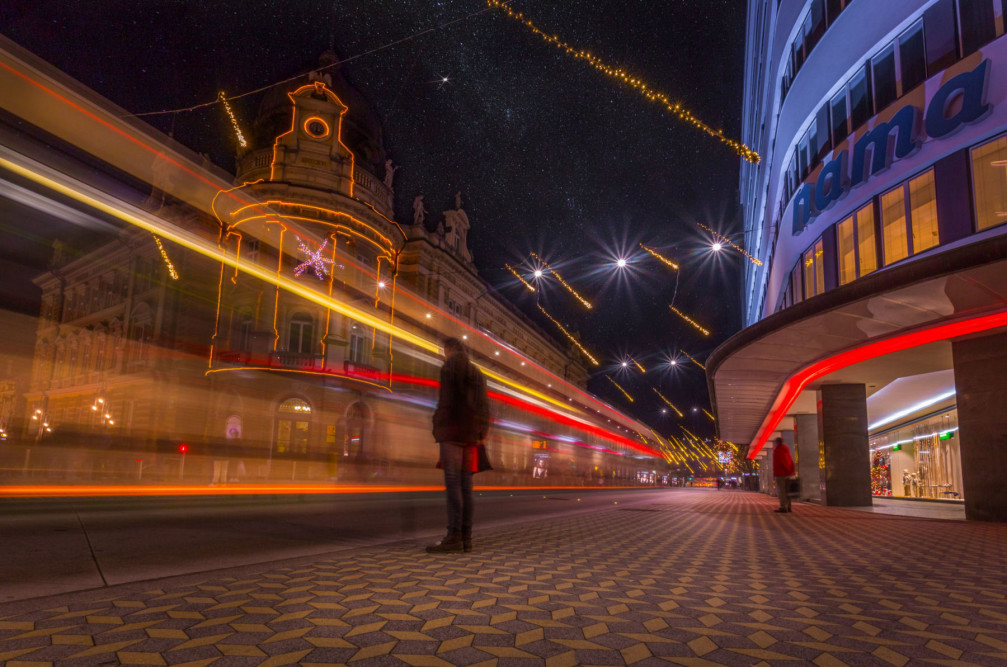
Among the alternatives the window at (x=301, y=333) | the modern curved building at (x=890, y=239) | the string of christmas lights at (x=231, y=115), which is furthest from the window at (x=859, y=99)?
the window at (x=301, y=333)

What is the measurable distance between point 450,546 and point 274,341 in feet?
83.3

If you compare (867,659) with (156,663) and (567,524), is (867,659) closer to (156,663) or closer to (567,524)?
(156,663)

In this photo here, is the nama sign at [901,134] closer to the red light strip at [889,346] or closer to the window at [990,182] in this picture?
the window at [990,182]

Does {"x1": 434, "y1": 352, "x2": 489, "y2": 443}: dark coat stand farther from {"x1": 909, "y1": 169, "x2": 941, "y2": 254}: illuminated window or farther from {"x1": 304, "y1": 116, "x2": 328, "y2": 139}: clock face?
{"x1": 304, "y1": 116, "x2": 328, "y2": 139}: clock face

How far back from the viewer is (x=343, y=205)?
3278cm

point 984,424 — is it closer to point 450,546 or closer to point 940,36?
point 940,36

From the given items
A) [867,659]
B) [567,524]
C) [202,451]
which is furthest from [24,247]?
[867,659]

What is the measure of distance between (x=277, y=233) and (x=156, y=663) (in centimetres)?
3074

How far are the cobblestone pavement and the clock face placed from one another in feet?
107

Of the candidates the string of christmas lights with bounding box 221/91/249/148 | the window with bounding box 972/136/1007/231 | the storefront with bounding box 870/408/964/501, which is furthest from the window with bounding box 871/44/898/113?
the string of christmas lights with bounding box 221/91/249/148

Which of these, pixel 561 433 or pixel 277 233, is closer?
pixel 561 433

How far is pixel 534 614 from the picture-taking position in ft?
10.8

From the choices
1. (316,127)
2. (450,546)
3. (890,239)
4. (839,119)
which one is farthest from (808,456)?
(316,127)

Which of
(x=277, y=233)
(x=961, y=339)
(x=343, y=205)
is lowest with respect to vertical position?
(x=961, y=339)
